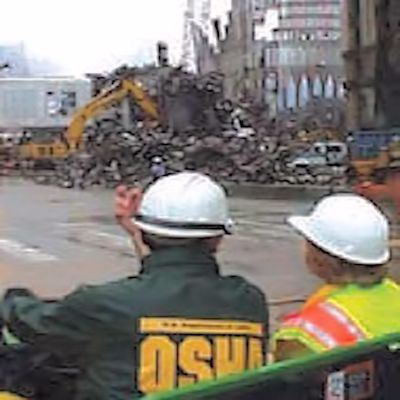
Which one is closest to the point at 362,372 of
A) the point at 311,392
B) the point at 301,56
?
the point at 311,392

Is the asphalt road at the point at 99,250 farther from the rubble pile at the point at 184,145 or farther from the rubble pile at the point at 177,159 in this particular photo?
the rubble pile at the point at 184,145

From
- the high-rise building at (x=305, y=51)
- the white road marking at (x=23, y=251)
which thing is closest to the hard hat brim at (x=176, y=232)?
the white road marking at (x=23, y=251)

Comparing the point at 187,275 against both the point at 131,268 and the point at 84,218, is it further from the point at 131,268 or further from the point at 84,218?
the point at 84,218

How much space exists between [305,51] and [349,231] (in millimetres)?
93411

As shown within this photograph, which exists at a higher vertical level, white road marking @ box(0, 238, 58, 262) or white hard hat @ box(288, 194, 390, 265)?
white hard hat @ box(288, 194, 390, 265)

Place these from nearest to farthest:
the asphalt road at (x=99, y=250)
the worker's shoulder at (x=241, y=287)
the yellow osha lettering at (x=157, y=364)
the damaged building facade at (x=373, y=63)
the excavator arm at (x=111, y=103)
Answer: the yellow osha lettering at (x=157, y=364) < the worker's shoulder at (x=241, y=287) < the asphalt road at (x=99, y=250) < the damaged building facade at (x=373, y=63) < the excavator arm at (x=111, y=103)

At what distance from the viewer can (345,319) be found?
347cm

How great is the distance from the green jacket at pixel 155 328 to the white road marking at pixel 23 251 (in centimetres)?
1167

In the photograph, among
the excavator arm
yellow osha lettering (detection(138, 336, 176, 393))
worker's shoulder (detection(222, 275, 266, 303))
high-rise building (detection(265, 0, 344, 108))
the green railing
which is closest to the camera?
the green railing

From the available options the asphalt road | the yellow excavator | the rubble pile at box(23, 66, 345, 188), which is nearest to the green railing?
the asphalt road

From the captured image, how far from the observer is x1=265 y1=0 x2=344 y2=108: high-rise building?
8606 cm

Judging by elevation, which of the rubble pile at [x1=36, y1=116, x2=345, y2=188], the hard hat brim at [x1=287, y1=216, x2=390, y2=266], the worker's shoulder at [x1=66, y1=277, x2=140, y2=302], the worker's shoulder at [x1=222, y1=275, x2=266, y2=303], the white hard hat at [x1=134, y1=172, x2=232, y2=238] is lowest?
the rubble pile at [x1=36, y1=116, x2=345, y2=188]

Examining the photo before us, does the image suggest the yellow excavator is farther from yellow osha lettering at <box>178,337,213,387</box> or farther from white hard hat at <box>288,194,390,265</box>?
yellow osha lettering at <box>178,337,213,387</box>

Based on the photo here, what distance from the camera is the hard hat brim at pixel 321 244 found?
3.54m
